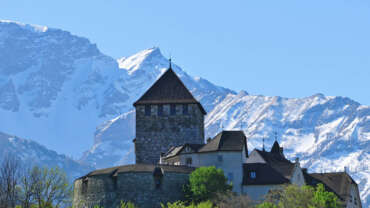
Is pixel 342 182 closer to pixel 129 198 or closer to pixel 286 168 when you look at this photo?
pixel 286 168

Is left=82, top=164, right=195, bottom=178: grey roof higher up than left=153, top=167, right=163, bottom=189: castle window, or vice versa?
left=82, top=164, right=195, bottom=178: grey roof

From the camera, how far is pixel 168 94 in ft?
388

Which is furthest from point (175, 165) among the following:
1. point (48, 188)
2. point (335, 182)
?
point (335, 182)

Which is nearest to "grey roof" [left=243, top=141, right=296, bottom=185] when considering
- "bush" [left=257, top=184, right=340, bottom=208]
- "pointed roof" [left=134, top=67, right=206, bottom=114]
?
"bush" [left=257, top=184, right=340, bottom=208]

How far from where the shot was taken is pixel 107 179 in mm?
100125

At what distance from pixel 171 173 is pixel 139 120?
1827 cm

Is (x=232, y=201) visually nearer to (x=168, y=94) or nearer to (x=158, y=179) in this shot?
(x=158, y=179)

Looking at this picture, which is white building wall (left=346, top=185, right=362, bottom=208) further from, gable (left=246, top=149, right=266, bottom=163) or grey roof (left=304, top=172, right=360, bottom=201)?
gable (left=246, top=149, right=266, bottom=163)

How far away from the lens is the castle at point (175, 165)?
99.2 metres

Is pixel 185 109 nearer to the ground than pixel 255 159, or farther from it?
farther from it

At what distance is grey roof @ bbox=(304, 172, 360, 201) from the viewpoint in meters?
120

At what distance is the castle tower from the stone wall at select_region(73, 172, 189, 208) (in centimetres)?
1488

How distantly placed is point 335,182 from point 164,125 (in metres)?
26.8

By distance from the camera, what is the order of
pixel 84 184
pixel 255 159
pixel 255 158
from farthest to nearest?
pixel 255 158 → pixel 255 159 → pixel 84 184
